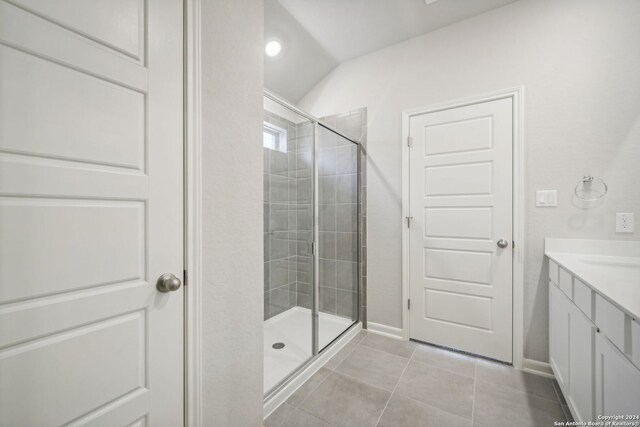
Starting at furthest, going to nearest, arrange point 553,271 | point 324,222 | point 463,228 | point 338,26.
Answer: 1. point 324,222
2. point 338,26
3. point 463,228
4. point 553,271

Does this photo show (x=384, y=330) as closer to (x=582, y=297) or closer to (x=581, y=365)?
(x=581, y=365)

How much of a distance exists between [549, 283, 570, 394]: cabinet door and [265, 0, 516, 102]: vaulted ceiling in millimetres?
2166

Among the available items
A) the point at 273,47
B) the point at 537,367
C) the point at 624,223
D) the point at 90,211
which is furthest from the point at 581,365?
the point at 273,47

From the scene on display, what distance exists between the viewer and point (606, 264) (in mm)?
1559

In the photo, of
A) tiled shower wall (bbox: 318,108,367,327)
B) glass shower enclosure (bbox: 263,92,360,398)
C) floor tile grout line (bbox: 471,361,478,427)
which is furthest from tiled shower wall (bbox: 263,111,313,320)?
floor tile grout line (bbox: 471,361,478,427)

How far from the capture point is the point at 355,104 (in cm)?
265

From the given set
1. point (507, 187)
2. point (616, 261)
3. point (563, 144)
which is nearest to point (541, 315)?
point (616, 261)

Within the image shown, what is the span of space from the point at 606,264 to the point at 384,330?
1.65 metres

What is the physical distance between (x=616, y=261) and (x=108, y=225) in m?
2.64

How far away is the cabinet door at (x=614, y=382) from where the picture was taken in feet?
2.68

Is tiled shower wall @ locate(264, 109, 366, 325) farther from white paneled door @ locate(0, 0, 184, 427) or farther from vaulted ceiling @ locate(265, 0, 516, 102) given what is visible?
white paneled door @ locate(0, 0, 184, 427)

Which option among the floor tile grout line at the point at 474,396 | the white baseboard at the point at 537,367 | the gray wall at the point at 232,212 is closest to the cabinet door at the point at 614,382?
the floor tile grout line at the point at 474,396

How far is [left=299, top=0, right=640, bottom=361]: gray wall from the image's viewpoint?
5.46ft

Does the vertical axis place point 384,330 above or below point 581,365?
below
